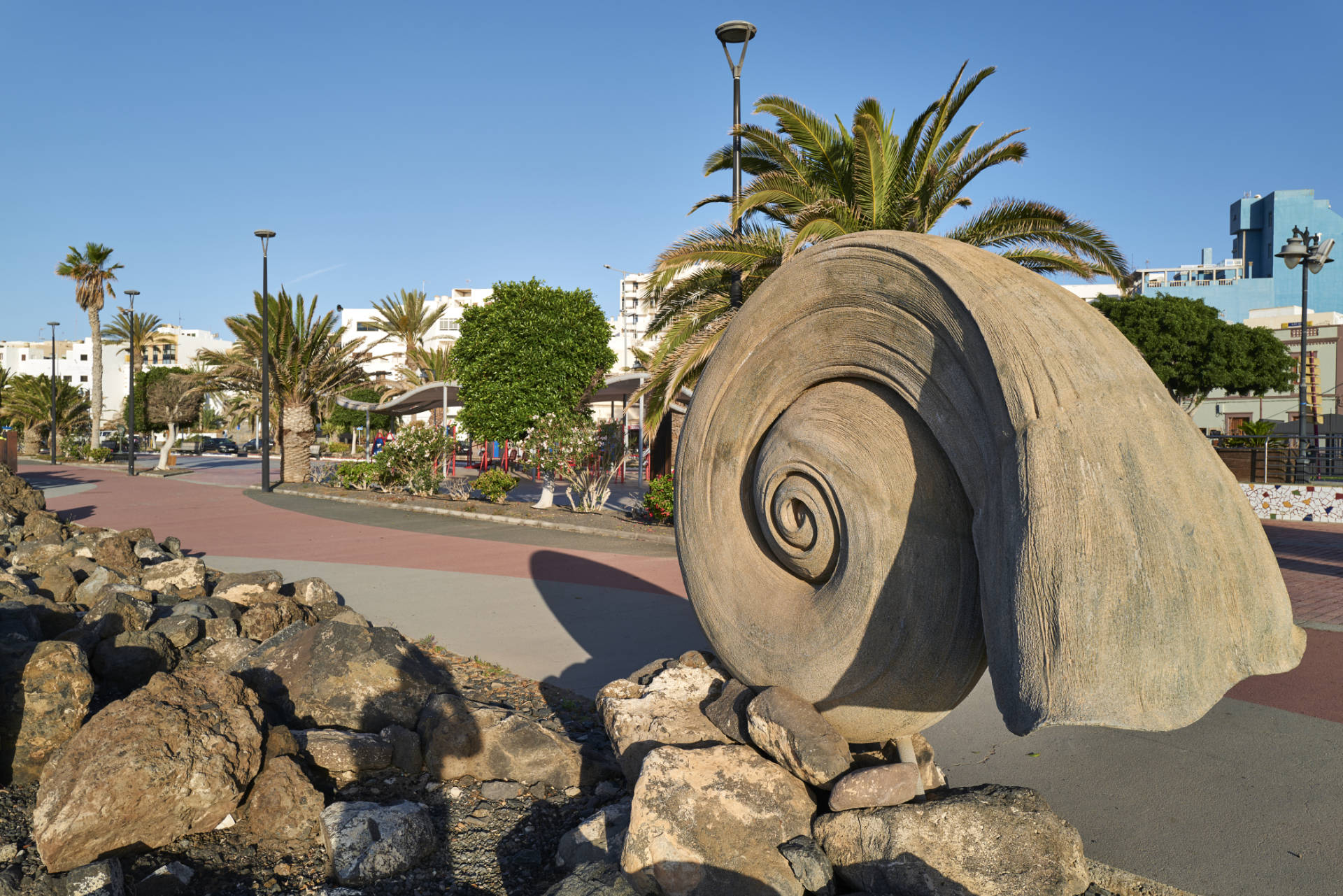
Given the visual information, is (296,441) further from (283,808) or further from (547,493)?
(283,808)

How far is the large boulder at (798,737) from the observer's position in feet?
11.2

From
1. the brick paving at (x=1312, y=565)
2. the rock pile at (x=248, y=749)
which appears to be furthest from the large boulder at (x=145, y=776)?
the brick paving at (x=1312, y=565)

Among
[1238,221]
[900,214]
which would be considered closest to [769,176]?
[900,214]

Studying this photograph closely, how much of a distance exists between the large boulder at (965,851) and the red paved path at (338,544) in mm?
5861

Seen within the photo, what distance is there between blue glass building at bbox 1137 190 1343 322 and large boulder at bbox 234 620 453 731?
2977 inches

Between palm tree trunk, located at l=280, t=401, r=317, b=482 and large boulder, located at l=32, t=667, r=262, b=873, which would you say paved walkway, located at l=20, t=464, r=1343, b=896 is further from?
palm tree trunk, located at l=280, t=401, r=317, b=482

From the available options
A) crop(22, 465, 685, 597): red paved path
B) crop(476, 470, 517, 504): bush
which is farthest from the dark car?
crop(476, 470, 517, 504): bush

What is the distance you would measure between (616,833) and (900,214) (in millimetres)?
10492

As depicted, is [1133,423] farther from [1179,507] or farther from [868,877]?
[868,877]

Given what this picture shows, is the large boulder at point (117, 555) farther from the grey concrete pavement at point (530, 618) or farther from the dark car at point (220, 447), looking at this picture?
the dark car at point (220, 447)

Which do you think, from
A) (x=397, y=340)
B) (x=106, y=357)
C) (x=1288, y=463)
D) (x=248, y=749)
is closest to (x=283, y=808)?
(x=248, y=749)

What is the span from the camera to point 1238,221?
87188 millimetres

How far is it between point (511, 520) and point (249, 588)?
8144 mm

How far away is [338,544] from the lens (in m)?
12.8
